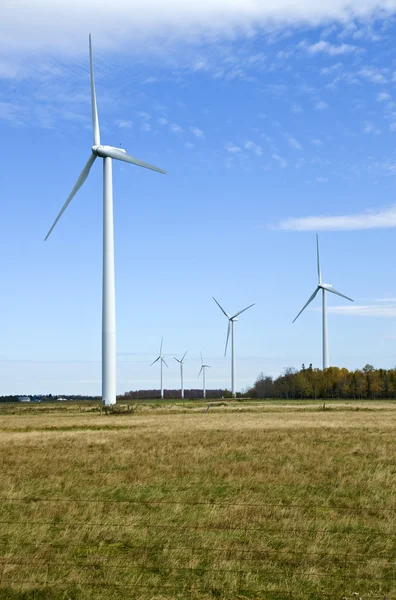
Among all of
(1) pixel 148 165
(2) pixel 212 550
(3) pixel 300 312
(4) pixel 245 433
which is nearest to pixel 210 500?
(2) pixel 212 550

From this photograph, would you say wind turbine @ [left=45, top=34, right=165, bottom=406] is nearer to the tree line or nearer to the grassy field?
the grassy field

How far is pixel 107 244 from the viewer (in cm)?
6644

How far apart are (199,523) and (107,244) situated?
52.6 m

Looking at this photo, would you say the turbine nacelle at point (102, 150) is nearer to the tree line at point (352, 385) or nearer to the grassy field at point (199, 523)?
the grassy field at point (199, 523)

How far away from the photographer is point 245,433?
38.3 meters

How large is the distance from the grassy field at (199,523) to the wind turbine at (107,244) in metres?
37.4

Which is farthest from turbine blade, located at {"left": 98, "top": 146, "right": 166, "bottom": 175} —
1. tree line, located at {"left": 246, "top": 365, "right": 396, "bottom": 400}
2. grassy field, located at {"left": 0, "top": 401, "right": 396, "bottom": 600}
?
tree line, located at {"left": 246, "top": 365, "right": 396, "bottom": 400}

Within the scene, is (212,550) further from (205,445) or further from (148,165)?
(148,165)

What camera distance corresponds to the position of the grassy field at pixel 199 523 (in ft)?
38.0

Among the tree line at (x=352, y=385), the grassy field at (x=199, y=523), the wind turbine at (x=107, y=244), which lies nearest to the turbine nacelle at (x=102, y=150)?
the wind turbine at (x=107, y=244)

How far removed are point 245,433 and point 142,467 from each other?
1432cm

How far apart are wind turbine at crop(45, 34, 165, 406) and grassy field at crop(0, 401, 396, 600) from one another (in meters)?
37.4

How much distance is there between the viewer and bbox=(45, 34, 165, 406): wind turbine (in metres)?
66.4

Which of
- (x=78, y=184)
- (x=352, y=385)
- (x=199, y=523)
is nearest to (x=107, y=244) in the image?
(x=78, y=184)
